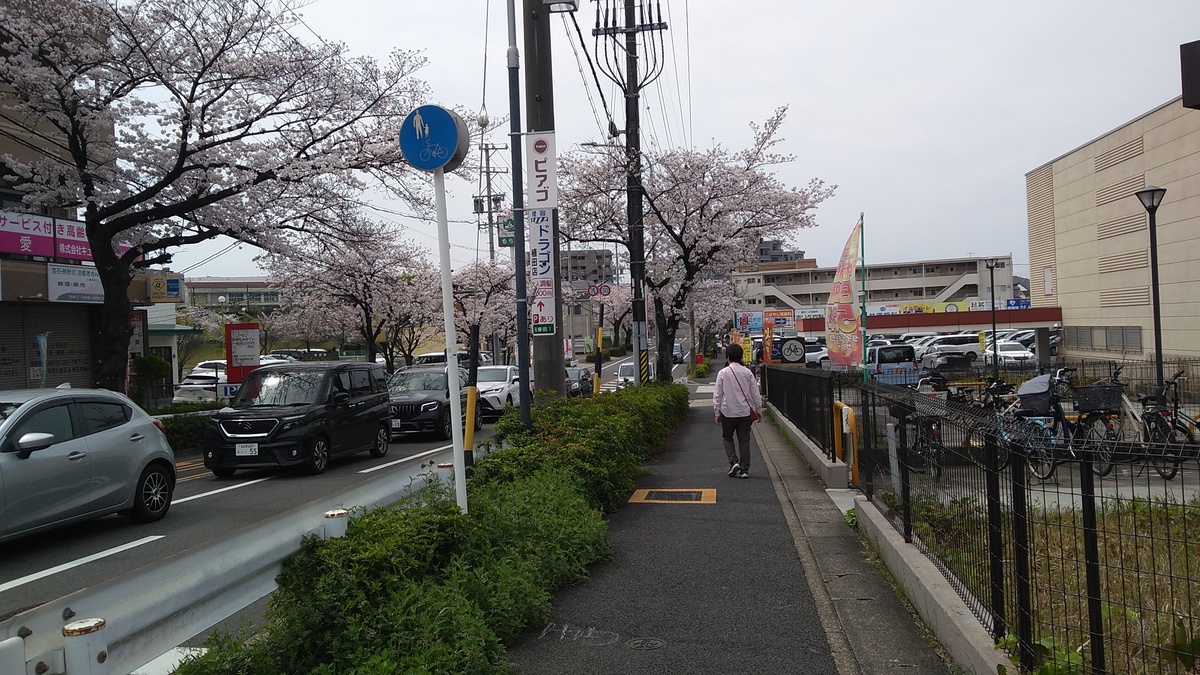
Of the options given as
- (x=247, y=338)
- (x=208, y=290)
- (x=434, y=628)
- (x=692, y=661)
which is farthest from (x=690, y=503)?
(x=208, y=290)

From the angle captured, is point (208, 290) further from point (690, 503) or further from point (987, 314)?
point (690, 503)

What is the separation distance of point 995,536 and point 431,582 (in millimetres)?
2874

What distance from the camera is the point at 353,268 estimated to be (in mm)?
25094

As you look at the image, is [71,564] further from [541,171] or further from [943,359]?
[943,359]

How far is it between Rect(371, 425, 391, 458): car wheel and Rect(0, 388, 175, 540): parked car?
5.33 m

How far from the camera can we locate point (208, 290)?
86500 millimetres

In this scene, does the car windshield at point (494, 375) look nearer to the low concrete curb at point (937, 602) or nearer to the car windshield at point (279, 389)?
the car windshield at point (279, 389)

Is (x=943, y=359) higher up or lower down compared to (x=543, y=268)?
lower down

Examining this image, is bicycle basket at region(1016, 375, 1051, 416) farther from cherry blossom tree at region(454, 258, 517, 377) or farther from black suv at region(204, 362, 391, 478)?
cherry blossom tree at region(454, 258, 517, 377)

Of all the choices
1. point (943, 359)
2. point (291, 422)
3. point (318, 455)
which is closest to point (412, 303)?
point (318, 455)

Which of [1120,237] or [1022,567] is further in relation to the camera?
[1120,237]

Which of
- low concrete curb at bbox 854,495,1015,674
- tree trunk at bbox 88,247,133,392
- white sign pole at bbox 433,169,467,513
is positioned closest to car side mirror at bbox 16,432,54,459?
white sign pole at bbox 433,169,467,513

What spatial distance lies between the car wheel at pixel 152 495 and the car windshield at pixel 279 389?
3.47 metres

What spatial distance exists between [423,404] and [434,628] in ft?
48.1
